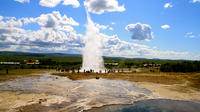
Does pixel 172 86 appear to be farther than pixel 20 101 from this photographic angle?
Yes

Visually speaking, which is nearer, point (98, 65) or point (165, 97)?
point (165, 97)

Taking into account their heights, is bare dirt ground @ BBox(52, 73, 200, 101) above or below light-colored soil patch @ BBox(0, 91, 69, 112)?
below

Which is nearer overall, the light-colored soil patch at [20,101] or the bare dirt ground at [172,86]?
the light-colored soil patch at [20,101]

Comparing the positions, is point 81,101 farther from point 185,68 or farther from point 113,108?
point 185,68

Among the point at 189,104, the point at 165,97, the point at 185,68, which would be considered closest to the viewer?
the point at 189,104

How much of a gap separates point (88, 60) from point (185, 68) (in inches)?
1422

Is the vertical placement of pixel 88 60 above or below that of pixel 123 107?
above

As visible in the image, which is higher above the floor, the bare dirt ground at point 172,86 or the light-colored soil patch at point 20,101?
the light-colored soil patch at point 20,101

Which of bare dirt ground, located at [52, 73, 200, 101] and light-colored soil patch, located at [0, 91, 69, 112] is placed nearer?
light-colored soil patch, located at [0, 91, 69, 112]

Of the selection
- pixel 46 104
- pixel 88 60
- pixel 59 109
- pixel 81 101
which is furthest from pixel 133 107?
pixel 88 60

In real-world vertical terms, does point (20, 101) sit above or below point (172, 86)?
above

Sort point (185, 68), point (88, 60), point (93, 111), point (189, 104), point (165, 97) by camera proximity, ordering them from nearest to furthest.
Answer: point (93, 111), point (189, 104), point (165, 97), point (185, 68), point (88, 60)

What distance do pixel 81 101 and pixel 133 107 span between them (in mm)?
5388

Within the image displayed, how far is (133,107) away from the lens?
16.1 metres
